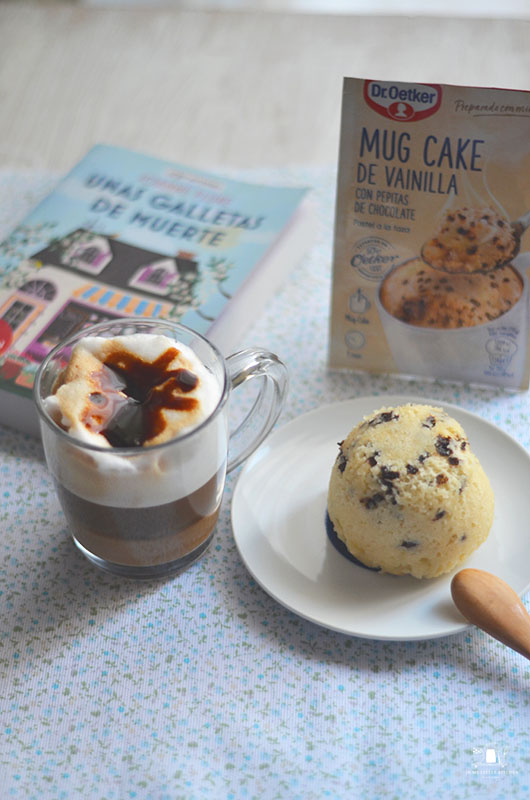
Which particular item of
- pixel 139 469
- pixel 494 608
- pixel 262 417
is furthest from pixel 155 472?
pixel 494 608

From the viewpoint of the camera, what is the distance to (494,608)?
0.81 meters

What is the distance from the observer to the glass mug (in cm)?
77

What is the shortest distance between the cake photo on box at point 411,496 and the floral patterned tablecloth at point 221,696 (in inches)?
3.4

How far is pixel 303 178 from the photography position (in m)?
1.43

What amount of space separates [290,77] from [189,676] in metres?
1.24

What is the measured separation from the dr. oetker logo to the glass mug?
0.97 feet

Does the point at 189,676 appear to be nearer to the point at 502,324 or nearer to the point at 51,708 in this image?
the point at 51,708

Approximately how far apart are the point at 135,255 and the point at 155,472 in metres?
0.49

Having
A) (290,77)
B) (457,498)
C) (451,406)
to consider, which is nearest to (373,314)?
(451,406)

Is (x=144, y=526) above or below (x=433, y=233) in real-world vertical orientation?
below

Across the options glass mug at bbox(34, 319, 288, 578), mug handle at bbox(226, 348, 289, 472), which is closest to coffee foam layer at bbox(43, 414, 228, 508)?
glass mug at bbox(34, 319, 288, 578)

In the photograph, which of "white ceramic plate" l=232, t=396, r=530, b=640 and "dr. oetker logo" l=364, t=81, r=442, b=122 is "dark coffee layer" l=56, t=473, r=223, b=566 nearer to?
"white ceramic plate" l=232, t=396, r=530, b=640

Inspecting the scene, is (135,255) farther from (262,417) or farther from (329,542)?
(329,542)

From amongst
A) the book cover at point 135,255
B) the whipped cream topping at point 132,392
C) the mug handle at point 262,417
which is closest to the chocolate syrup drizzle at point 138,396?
the whipped cream topping at point 132,392
